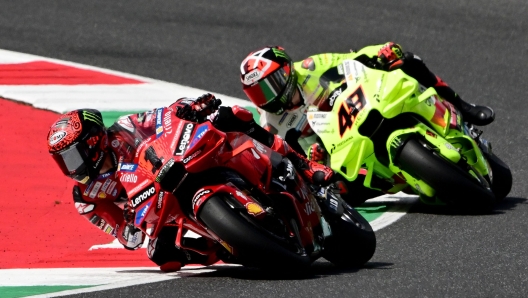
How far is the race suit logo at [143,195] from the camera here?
6922 mm

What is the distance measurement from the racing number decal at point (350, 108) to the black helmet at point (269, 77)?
0.42m

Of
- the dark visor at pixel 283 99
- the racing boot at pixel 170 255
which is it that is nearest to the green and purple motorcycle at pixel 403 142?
the dark visor at pixel 283 99

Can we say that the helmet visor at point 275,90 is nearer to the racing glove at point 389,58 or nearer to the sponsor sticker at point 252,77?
the sponsor sticker at point 252,77

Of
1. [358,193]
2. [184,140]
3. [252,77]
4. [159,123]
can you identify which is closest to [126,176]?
[159,123]

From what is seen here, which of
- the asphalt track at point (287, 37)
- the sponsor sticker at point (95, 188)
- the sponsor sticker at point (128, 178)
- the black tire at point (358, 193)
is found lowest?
the asphalt track at point (287, 37)

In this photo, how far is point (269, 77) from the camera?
9047 mm

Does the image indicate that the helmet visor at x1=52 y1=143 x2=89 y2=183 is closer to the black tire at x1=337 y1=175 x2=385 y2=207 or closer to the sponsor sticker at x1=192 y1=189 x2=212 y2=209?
the sponsor sticker at x1=192 y1=189 x2=212 y2=209

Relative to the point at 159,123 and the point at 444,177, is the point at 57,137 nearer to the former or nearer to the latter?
the point at 159,123

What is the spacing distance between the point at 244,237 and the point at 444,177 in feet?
9.15

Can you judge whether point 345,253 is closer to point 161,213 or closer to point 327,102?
point 161,213

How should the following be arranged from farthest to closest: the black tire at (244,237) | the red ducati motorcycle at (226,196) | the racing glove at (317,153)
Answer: the racing glove at (317,153) < the red ducati motorcycle at (226,196) < the black tire at (244,237)

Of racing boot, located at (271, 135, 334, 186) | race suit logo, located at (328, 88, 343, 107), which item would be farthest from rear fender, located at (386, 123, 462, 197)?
racing boot, located at (271, 135, 334, 186)

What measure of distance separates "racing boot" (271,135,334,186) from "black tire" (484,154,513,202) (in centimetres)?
237

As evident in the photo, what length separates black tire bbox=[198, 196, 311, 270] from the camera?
21.1ft
